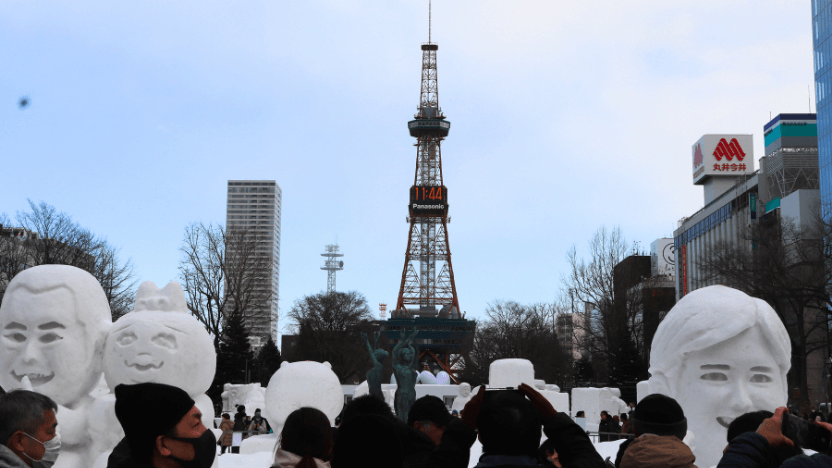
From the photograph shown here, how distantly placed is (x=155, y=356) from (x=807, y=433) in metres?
6.48

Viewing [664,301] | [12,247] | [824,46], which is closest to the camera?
[12,247]

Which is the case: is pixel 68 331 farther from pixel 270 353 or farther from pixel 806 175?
pixel 806 175

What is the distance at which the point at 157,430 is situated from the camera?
3.04 metres

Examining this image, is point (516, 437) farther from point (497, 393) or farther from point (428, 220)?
point (428, 220)

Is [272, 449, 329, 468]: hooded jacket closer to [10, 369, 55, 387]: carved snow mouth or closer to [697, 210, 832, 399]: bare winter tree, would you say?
[10, 369, 55, 387]: carved snow mouth

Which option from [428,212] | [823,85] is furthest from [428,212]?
[823,85]

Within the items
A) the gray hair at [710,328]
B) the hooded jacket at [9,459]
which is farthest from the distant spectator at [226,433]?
the hooded jacket at [9,459]

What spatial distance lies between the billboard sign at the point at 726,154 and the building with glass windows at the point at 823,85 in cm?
2025

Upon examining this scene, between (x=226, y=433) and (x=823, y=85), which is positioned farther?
(x=823, y=85)

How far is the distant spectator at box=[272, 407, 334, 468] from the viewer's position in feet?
10.9

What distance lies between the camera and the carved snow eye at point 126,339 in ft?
25.6

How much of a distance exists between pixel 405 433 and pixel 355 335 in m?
51.7

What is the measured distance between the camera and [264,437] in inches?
464

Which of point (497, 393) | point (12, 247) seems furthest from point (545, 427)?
point (12, 247)
